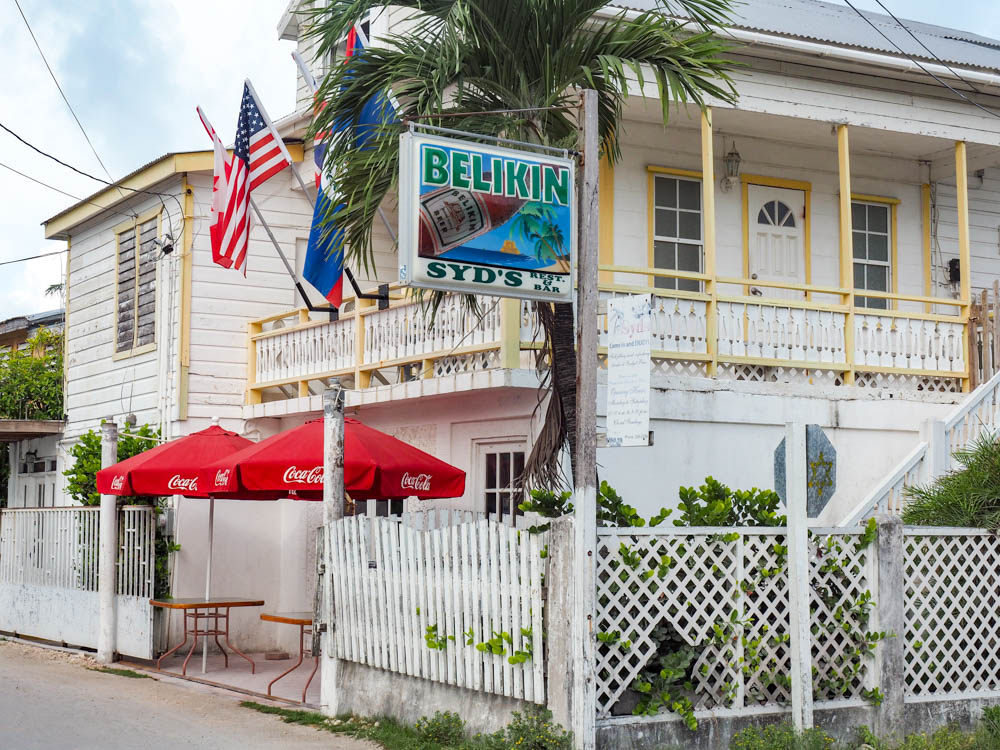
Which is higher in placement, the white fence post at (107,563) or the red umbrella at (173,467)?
the red umbrella at (173,467)

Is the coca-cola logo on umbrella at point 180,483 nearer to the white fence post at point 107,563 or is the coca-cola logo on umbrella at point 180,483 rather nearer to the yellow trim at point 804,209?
the white fence post at point 107,563

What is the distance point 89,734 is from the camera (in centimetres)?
972

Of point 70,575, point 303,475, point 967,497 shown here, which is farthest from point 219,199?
point 967,497

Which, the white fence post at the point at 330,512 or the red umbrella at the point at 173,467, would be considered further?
the red umbrella at the point at 173,467

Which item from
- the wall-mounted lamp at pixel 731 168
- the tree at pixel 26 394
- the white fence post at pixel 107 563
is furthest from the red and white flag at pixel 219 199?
the tree at pixel 26 394

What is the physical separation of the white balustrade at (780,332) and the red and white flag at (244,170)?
496 cm

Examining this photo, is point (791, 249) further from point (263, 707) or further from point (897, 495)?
point (263, 707)

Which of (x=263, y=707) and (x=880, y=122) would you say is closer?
(x=263, y=707)

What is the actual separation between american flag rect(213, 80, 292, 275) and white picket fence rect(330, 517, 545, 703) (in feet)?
14.2

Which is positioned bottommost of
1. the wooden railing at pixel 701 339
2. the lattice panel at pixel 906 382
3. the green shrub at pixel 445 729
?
the green shrub at pixel 445 729

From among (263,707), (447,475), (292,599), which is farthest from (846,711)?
(292,599)

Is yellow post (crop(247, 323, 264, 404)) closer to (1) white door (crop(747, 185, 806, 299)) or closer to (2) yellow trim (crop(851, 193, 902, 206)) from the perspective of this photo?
(1) white door (crop(747, 185, 806, 299))

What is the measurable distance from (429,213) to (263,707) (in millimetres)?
5115

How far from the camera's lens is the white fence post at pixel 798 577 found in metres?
8.33
